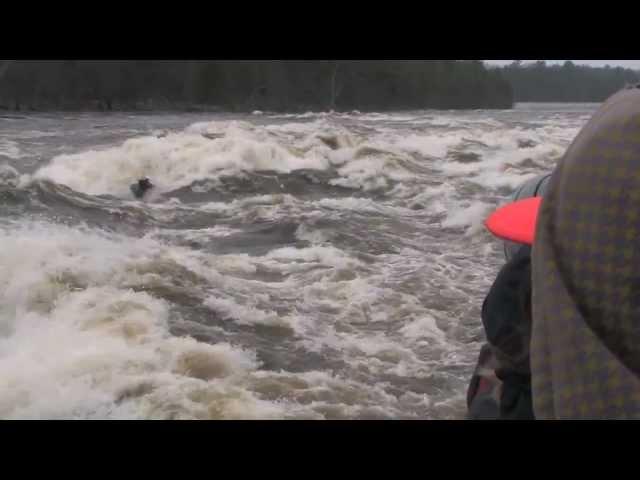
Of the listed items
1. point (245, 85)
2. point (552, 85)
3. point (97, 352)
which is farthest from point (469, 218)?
point (552, 85)

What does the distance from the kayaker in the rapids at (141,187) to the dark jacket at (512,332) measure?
10094 mm

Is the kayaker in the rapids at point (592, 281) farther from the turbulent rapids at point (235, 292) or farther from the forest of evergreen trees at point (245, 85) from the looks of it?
the forest of evergreen trees at point (245, 85)

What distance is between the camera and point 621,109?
3.52 feet

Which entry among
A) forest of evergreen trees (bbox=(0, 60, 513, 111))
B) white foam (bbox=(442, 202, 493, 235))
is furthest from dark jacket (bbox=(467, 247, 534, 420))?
forest of evergreen trees (bbox=(0, 60, 513, 111))

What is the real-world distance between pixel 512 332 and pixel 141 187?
10471mm

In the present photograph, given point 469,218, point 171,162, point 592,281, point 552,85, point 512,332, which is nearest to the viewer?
point 592,281

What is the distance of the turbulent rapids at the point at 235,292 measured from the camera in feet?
13.0

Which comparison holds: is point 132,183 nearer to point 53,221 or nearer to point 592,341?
point 53,221

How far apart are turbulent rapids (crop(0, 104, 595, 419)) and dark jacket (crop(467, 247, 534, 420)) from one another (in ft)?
8.27

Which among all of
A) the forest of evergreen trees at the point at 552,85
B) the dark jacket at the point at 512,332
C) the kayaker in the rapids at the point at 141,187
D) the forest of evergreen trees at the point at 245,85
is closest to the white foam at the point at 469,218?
the kayaker in the rapids at the point at 141,187

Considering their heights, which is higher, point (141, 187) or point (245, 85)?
point (245, 85)

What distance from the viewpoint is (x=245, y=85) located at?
43281 mm

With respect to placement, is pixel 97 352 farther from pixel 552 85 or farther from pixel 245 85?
pixel 552 85
